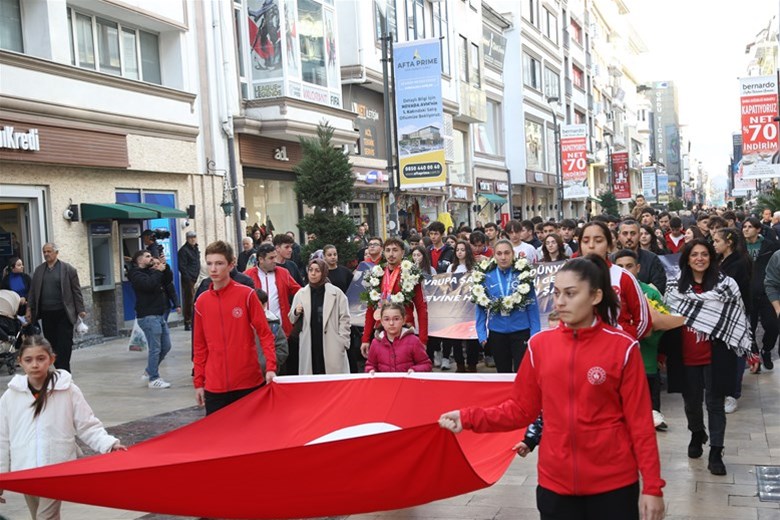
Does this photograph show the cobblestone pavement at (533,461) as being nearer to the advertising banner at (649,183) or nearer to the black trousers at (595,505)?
the black trousers at (595,505)

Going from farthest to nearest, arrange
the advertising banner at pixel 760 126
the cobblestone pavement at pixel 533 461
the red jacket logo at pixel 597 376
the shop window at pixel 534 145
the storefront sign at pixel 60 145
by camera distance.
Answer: the shop window at pixel 534 145
the advertising banner at pixel 760 126
the storefront sign at pixel 60 145
the cobblestone pavement at pixel 533 461
the red jacket logo at pixel 597 376

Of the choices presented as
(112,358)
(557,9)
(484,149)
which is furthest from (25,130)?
(557,9)

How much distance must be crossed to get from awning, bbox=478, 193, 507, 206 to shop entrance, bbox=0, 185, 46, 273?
1231 inches

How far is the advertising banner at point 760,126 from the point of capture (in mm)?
27938

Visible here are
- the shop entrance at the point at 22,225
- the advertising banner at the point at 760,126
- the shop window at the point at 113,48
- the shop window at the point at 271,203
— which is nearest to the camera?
the shop entrance at the point at 22,225

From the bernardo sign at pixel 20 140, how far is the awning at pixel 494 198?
104ft

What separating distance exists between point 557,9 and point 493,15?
812 inches

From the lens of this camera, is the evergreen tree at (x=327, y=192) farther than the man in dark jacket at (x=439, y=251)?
Yes

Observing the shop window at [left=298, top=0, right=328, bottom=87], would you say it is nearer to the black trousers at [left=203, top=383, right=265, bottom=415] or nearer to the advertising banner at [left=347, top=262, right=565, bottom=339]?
the advertising banner at [left=347, top=262, right=565, bottom=339]

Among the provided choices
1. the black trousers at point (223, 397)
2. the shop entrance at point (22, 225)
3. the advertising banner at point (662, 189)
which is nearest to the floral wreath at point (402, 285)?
the black trousers at point (223, 397)

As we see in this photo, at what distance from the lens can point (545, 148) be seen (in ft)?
196

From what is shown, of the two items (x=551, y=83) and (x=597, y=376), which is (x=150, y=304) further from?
(x=551, y=83)

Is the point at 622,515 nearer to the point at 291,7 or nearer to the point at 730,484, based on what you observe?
the point at 730,484

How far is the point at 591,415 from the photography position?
3801mm
